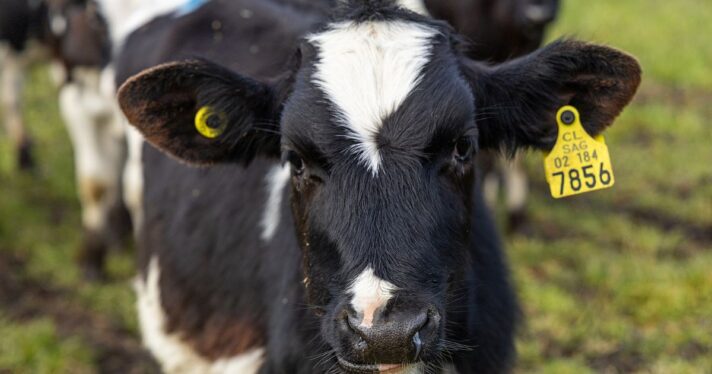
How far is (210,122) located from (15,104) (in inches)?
218

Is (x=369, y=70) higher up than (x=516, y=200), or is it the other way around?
(x=369, y=70)

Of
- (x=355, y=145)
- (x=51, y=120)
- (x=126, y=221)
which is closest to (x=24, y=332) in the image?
(x=126, y=221)

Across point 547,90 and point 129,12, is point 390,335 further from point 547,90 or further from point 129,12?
point 129,12

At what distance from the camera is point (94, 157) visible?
6453 mm

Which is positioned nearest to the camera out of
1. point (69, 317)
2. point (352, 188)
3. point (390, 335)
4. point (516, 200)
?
point (390, 335)

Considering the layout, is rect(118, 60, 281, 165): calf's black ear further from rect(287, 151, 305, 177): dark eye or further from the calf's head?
the calf's head

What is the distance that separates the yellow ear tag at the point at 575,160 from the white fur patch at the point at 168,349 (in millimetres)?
1295

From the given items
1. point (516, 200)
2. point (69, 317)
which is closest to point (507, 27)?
point (516, 200)

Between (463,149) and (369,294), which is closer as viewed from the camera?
(369,294)

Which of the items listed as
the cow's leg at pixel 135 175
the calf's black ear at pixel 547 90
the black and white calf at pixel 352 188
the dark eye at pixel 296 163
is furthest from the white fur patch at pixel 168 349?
the calf's black ear at pixel 547 90

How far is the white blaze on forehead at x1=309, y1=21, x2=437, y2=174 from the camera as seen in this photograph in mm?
2861

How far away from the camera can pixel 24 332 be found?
18.1 ft

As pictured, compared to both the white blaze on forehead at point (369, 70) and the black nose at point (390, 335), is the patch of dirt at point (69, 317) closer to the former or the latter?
the white blaze on forehead at point (369, 70)

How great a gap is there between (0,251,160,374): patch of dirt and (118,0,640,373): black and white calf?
4.15 feet
